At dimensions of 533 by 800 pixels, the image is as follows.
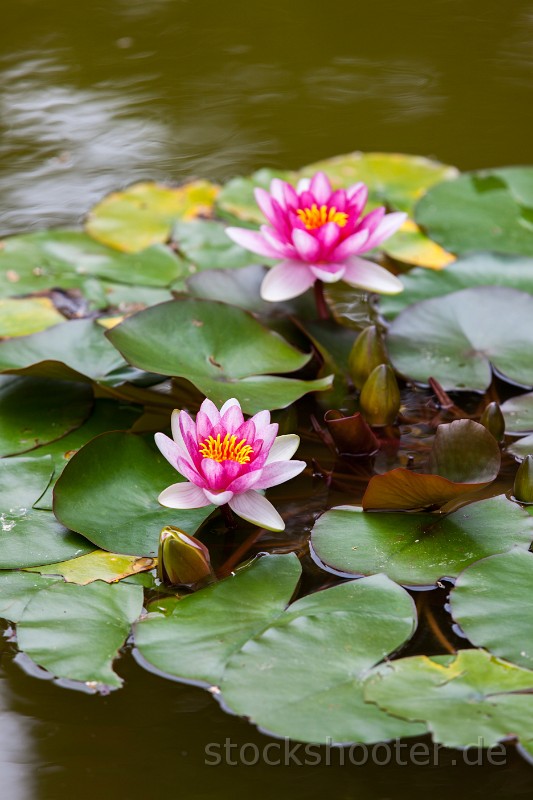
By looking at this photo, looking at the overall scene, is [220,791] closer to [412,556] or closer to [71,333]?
[412,556]

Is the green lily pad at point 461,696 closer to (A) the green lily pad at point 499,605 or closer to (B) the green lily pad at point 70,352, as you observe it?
(A) the green lily pad at point 499,605

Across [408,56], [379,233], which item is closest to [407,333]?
[379,233]

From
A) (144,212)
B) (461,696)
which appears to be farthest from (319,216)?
(461,696)

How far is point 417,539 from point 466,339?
2.23 feet

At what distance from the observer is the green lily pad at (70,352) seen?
214cm

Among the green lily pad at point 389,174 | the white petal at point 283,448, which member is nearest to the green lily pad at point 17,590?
the white petal at point 283,448

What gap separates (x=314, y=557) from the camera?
1.77 meters

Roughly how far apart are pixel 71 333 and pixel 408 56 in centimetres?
258

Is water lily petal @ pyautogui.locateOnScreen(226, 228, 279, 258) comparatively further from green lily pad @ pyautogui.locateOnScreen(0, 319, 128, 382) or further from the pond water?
the pond water

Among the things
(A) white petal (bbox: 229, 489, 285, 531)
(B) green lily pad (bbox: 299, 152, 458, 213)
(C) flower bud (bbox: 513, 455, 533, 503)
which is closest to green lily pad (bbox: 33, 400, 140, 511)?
(A) white petal (bbox: 229, 489, 285, 531)

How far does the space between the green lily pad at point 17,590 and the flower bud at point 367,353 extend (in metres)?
0.82

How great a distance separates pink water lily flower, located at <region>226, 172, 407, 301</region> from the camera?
2.15 m

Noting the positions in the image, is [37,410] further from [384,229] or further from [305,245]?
[384,229]

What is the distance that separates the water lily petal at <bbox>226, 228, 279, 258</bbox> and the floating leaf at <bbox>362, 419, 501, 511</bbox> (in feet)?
2.14
